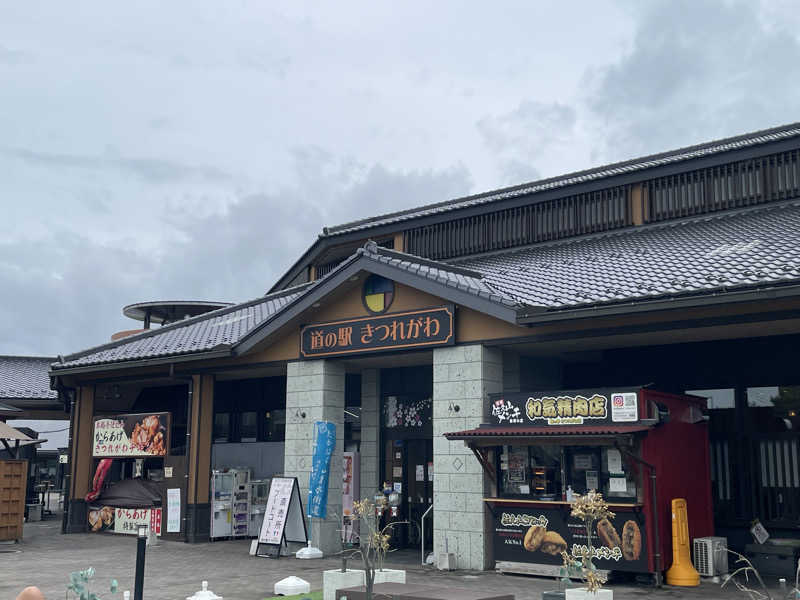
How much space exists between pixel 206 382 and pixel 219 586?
30.0 ft

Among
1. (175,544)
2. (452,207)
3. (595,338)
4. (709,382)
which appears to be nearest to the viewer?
(595,338)

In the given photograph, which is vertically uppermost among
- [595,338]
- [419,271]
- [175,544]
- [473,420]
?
[419,271]

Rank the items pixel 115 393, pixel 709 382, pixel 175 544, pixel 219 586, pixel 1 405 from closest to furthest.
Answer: pixel 219 586
pixel 709 382
pixel 175 544
pixel 115 393
pixel 1 405

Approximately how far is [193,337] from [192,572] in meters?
8.99

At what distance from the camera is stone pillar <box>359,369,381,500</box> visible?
21656 millimetres

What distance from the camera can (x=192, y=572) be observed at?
56.1 ft

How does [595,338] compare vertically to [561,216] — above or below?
below

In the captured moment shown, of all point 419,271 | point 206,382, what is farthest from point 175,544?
point 419,271

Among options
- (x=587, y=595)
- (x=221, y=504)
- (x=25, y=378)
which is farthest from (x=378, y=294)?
(x=25, y=378)

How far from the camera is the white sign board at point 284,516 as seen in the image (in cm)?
1966

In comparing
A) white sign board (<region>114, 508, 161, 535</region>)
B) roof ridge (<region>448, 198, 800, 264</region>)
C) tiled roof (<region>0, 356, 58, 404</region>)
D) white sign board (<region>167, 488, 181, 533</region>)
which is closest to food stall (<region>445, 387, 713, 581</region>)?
roof ridge (<region>448, 198, 800, 264</region>)

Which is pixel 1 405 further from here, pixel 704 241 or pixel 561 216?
pixel 704 241

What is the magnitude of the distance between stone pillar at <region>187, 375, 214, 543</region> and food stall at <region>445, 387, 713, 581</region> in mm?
9476

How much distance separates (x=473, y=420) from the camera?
56.2 ft
